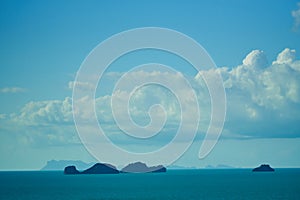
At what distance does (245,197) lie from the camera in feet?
495

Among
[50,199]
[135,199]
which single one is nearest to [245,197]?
[135,199]

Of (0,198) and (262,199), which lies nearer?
(262,199)

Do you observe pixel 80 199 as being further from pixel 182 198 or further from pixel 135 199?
pixel 182 198

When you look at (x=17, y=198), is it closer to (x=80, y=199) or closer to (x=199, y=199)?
(x=80, y=199)

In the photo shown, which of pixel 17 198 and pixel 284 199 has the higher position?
pixel 17 198

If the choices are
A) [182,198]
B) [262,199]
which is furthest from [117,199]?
[262,199]

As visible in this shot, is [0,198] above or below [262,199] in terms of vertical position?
above

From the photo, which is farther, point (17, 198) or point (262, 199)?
point (17, 198)

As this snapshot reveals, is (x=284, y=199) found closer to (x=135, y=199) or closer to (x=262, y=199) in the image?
(x=262, y=199)

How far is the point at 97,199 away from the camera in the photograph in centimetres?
14712

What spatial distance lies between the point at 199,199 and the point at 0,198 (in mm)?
56247

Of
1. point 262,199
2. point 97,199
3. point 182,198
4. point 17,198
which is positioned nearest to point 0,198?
point 17,198

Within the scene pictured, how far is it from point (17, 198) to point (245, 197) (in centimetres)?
6492

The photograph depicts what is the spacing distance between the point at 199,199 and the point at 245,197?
537 inches
